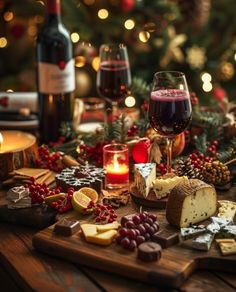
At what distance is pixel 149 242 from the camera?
1452mm

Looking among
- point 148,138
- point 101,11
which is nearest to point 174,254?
point 148,138

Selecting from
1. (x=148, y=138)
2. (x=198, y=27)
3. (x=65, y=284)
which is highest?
(x=198, y=27)

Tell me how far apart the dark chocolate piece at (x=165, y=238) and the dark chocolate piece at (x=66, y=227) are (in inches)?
7.4

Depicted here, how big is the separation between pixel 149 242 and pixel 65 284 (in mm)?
209

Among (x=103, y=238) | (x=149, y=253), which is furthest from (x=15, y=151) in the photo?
(x=149, y=253)

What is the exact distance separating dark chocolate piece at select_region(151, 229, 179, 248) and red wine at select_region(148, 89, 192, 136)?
1.17 feet

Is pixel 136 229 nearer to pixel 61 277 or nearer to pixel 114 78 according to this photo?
pixel 61 277

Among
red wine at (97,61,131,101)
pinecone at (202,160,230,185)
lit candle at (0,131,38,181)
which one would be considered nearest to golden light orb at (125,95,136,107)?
red wine at (97,61,131,101)

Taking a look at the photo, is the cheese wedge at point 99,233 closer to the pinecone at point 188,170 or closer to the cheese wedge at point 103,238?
the cheese wedge at point 103,238

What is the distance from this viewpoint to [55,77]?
2.14m

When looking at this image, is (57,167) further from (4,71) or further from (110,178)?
(4,71)

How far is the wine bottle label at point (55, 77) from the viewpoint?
2129 mm

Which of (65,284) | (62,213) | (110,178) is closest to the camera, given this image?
(65,284)

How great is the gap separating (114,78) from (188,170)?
0.51 metres
